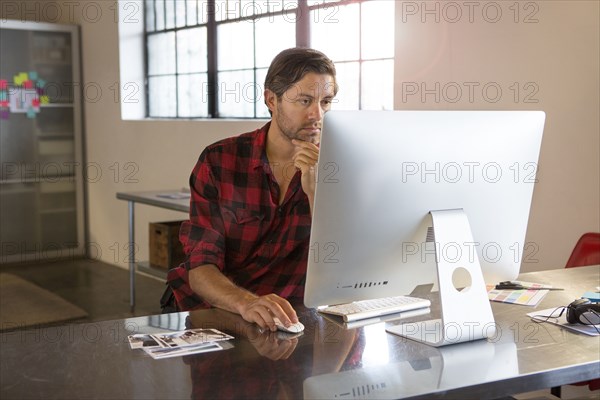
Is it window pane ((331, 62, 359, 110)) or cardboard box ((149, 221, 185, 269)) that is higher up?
window pane ((331, 62, 359, 110))

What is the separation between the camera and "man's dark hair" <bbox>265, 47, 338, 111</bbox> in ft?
6.99

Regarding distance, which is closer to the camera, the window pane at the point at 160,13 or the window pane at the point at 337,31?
the window pane at the point at 337,31

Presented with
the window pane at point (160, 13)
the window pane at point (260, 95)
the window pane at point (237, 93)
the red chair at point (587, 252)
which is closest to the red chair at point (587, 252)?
the red chair at point (587, 252)

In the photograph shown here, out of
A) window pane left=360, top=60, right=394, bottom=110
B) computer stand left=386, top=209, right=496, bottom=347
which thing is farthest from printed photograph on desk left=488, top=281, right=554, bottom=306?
window pane left=360, top=60, right=394, bottom=110

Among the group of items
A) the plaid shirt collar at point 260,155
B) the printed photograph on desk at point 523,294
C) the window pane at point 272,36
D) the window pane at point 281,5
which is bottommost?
the printed photograph on desk at point 523,294

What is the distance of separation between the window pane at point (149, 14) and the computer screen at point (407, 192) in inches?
194

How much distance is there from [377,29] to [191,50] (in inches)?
76.6

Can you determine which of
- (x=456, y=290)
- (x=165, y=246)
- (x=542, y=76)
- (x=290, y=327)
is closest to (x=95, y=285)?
(x=165, y=246)

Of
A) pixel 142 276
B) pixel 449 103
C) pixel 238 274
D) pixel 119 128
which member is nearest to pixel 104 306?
pixel 142 276

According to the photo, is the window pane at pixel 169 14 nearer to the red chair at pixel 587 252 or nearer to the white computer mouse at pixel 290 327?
the red chair at pixel 587 252

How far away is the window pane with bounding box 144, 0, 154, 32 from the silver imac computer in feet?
16.2

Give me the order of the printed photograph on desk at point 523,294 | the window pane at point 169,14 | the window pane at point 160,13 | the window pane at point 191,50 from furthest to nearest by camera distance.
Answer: the window pane at point 160,13 < the window pane at point 169,14 < the window pane at point 191,50 < the printed photograph on desk at point 523,294

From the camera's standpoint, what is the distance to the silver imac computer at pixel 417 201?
4.74 feet

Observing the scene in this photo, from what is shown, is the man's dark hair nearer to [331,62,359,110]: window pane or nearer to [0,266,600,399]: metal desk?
[0,266,600,399]: metal desk
